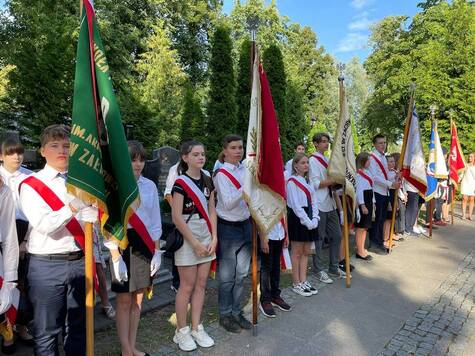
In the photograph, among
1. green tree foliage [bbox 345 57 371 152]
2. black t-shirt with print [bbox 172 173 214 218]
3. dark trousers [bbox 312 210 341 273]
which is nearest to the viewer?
black t-shirt with print [bbox 172 173 214 218]

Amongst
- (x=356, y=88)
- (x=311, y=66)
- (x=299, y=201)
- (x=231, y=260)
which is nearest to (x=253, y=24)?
(x=299, y=201)

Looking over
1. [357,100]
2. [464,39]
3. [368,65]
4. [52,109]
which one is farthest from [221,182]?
[357,100]

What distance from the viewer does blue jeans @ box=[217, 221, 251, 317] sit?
401 cm

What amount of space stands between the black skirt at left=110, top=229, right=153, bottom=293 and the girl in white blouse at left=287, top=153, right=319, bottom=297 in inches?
92.8

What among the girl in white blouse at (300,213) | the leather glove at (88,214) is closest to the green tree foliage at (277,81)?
the girl in white blouse at (300,213)

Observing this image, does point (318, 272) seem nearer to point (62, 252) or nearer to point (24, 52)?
point (62, 252)

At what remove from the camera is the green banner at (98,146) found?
2.43 meters

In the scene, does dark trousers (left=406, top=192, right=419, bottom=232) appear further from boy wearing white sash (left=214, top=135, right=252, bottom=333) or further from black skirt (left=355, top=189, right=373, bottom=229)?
boy wearing white sash (left=214, top=135, right=252, bottom=333)

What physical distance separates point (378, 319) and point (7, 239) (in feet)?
13.6

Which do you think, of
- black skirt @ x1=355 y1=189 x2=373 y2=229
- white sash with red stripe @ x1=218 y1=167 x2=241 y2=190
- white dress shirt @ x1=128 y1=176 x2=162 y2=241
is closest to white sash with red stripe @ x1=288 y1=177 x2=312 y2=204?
white sash with red stripe @ x1=218 y1=167 x2=241 y2=190

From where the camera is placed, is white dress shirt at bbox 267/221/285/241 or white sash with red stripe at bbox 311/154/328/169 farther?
white sash with red stripe at bbox 311/154/328/169

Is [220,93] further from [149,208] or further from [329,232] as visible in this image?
[149,208]

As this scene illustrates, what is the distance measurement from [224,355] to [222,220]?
1.36m

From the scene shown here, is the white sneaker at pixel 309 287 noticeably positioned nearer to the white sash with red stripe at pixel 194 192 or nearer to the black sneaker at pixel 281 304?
the black sneaker at pixel 281 304
